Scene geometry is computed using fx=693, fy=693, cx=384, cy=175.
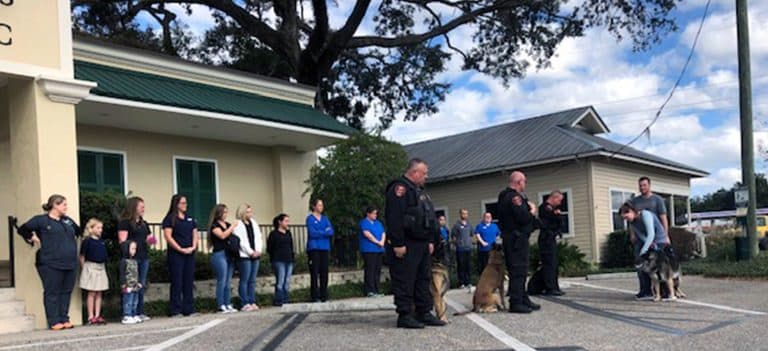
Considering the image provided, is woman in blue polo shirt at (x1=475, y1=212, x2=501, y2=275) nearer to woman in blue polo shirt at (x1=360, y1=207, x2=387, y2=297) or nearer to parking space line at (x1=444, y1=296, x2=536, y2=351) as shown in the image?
Result: woman in blue polo shirt at (x1=360, y1=207, x2=387, y2=297)

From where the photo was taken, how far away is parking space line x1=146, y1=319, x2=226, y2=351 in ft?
22.3

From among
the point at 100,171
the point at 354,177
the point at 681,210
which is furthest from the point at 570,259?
the point at 681,210

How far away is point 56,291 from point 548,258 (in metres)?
7.08

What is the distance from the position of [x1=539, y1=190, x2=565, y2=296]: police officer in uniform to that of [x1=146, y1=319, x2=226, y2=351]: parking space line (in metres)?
4.97

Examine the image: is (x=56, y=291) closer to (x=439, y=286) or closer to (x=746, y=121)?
(x=439, y=286)

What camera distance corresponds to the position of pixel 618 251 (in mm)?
20938

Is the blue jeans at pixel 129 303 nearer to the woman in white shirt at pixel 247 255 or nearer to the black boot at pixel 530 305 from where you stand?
the woman in white shirt at pixel 247 255

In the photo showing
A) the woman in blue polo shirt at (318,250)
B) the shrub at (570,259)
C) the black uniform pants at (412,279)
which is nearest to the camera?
the black uniform pants at (412,279)

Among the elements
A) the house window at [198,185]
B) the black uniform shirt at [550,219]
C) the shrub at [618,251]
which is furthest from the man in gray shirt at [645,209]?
the shrub at [618,251]

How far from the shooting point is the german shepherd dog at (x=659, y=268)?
386 inches

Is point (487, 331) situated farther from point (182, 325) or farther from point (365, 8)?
point (365, 8)

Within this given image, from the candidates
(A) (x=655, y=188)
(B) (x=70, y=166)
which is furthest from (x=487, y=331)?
(A) (x=655, y=188)

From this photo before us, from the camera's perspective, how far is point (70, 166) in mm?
9984

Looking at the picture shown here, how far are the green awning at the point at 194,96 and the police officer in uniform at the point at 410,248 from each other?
706 cm
